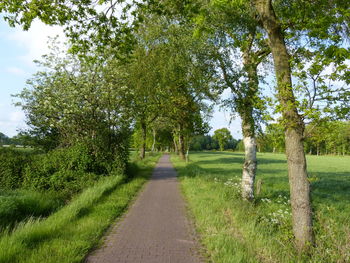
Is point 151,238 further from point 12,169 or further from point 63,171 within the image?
point 12,169

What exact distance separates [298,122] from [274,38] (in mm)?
1920

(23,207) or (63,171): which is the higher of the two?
(63,171)

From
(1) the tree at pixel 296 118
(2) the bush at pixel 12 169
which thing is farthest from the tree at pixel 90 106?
(1) the tree at pixel 296 118

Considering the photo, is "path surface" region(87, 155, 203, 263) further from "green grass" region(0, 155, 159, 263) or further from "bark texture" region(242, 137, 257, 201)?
"bark texture" region(242, 137, 257, 201)

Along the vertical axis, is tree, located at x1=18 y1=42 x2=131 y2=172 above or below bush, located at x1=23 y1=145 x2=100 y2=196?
above

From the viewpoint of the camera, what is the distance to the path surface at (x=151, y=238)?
480 cm

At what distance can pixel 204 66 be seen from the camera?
9.37 m

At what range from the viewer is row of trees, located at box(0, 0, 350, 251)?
534 cm

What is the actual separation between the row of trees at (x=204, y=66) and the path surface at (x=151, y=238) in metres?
2.46

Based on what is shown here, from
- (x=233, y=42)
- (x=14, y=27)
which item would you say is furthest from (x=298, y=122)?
(x=14, y=27)

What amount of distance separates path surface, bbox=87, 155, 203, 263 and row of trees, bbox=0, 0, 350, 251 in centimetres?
246

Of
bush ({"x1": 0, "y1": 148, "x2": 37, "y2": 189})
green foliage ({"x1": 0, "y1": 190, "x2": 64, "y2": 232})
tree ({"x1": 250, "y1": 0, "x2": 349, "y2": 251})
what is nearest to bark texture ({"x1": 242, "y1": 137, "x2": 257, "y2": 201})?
tree ({"x1": 250, "y1": 0, "x2": 349, "y2": 251})

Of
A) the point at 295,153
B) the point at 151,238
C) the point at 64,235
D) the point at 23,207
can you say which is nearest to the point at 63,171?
the point at 23,207

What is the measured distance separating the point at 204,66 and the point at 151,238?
6.10 meters
